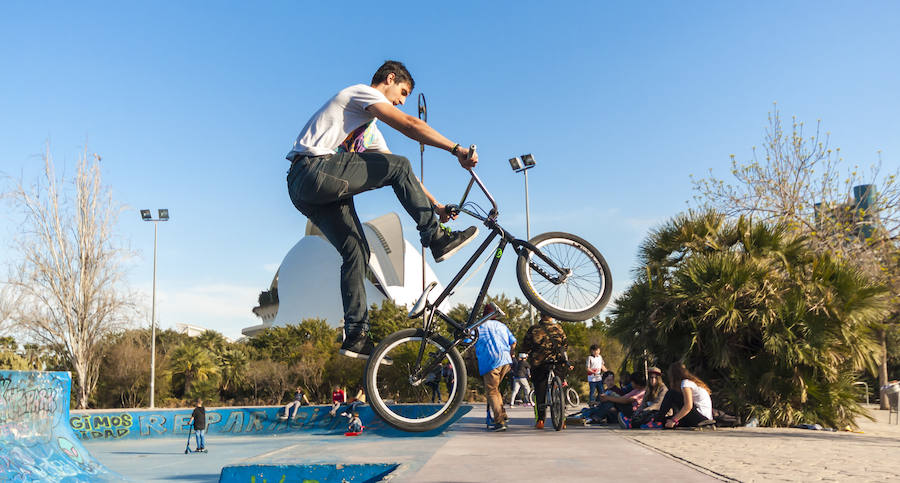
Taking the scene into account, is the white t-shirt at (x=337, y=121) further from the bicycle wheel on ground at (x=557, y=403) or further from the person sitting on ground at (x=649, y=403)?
the person sitting on ground at (x=649, y=403)

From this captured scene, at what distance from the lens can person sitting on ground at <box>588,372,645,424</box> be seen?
1312 centimetres

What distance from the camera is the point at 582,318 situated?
12.3 ft

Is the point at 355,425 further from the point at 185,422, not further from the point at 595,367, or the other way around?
the point at 185,422

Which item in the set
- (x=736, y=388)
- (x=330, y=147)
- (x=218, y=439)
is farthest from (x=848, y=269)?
(x=218, y=439)

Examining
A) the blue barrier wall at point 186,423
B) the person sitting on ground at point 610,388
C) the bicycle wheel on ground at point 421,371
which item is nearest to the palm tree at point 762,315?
the person sitting on ground at point 610,388

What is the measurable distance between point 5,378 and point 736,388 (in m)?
15.0

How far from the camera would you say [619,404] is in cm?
1327

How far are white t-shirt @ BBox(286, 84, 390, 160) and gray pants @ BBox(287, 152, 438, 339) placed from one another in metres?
0.07

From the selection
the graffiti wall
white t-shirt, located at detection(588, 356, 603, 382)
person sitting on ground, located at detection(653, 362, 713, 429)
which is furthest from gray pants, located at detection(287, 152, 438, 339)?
the graffiti wall

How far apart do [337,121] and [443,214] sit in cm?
87

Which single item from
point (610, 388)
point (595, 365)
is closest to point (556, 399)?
point (610, 388)

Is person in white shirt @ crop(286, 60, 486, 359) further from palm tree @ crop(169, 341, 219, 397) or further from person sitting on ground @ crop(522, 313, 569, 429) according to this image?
palm tree @ crop(169, 341, 219, 397)

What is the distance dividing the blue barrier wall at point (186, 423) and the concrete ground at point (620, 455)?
8.55m

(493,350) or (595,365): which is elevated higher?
(493,350)
